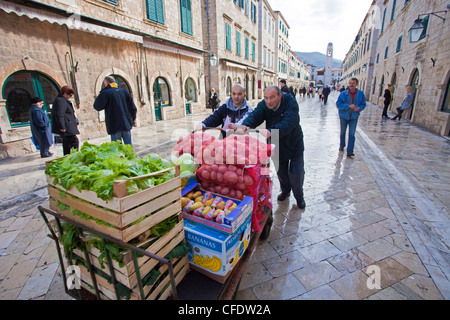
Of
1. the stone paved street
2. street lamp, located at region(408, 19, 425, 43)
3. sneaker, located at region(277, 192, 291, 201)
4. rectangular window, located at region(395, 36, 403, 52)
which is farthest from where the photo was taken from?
rectangular window, located at region(395, 36, 403, 52)

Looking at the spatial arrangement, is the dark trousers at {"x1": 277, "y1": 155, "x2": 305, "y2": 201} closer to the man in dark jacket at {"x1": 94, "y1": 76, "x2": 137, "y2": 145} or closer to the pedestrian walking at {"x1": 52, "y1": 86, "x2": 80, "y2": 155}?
the man in dark jacket at {"x1": 94, "y1": 76, "x2": 137, "y2": 145}

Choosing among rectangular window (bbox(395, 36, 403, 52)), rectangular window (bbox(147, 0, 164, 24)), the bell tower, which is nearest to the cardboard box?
rectangular window (bbox(147, 0, 164, 24))

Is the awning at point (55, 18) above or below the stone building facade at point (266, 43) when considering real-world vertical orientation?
below

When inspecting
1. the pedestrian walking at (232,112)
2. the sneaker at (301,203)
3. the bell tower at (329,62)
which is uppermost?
the bell tower at (329,62)

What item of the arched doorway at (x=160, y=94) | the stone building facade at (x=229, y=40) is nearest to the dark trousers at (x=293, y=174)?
the arched doorway at (x=160, y=94)

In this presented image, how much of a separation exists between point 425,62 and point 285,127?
1179 cm

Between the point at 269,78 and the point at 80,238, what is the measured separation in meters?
39.1

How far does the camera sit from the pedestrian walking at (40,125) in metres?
6.18

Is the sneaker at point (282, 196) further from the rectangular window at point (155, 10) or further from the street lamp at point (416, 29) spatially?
the rectangular window at point (155, 10)

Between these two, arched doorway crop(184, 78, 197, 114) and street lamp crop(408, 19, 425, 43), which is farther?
arched doorway crop(184, 78, 197, 114)

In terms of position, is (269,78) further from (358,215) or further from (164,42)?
(358,215)

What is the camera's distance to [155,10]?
1153 cm

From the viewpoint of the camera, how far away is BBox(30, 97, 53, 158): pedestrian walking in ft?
20.3

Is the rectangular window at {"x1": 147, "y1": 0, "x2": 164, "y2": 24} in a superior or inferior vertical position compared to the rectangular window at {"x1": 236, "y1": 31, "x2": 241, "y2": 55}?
inferior
